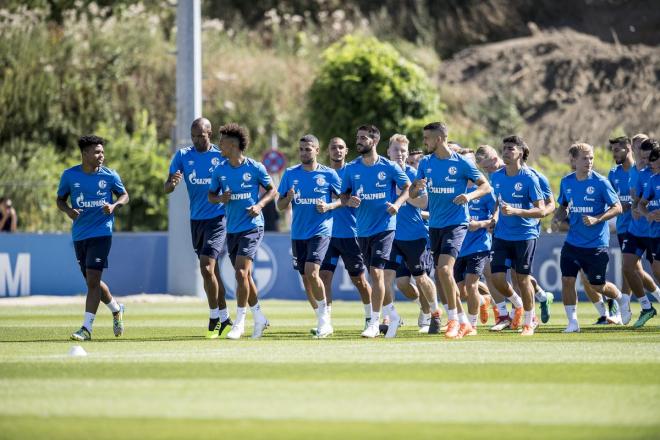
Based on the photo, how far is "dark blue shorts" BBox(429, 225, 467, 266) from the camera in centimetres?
1530

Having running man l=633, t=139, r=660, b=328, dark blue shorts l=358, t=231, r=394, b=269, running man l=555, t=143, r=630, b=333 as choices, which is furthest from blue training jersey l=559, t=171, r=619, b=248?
dark blue shorts l=358, t=231, r=394, b=269

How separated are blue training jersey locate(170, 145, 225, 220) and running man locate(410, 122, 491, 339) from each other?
253 centimetres

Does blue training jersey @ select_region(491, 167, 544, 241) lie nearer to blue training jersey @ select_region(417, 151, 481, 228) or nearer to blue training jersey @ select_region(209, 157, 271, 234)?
blue training jersey @ select_region(417, 151, 481, 228)

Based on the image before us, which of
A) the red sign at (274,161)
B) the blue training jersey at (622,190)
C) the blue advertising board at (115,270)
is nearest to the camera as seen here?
the blue training jersey at (622,190)

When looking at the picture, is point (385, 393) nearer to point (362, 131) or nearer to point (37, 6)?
point (362, 131)

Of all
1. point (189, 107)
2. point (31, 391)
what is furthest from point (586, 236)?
point (189, 107)

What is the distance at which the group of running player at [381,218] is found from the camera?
1550cm

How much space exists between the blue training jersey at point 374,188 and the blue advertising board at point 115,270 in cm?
1021

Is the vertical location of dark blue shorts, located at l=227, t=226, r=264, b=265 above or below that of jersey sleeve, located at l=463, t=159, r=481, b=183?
below

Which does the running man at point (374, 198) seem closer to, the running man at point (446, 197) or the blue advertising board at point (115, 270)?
the running man at point (446, 197)

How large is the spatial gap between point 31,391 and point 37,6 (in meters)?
34.8

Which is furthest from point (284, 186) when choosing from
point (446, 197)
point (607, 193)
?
point (607, 193)

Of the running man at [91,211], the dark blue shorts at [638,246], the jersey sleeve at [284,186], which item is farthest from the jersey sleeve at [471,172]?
the running man at [91,211]

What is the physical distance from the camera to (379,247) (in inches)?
617
